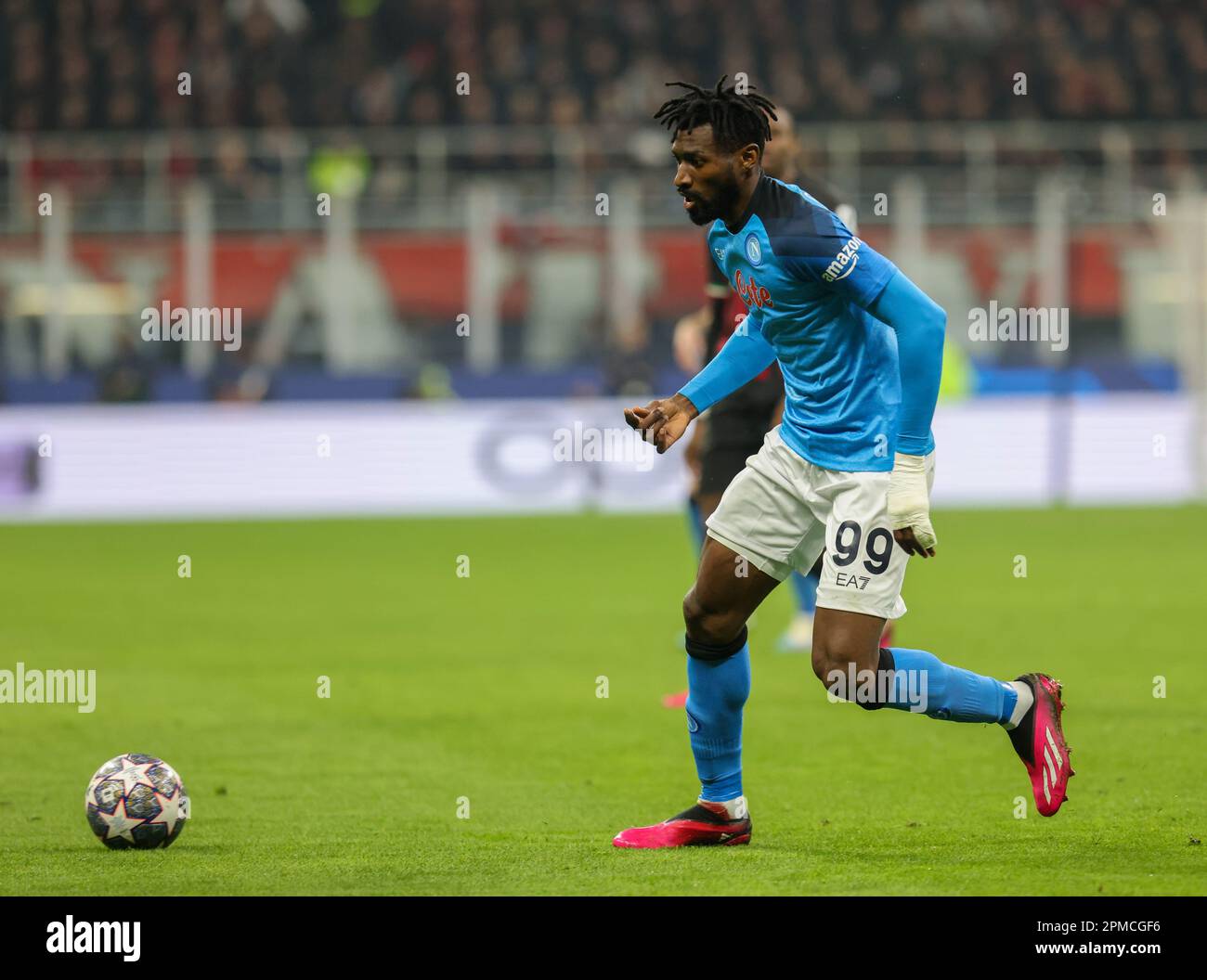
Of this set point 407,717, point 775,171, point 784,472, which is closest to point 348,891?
point 784,472

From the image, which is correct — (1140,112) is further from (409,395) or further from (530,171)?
A: (409,395)

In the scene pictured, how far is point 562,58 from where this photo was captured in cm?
2480

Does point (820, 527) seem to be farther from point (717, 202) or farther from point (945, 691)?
point (717, 202)

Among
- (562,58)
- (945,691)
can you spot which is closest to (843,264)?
(945,691)

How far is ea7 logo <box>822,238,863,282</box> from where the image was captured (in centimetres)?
516

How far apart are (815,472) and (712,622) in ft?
1.67

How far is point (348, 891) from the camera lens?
4.86 m

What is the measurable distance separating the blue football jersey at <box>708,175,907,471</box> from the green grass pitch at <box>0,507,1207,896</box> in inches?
45.0

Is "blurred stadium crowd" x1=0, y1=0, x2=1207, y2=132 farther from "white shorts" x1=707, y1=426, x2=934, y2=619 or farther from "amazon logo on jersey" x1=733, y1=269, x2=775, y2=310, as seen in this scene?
"white shorts" x1=707, y1=426, x2=934, y2=619

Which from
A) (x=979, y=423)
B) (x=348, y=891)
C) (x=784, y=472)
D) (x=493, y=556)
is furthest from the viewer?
(x=979, y=423)

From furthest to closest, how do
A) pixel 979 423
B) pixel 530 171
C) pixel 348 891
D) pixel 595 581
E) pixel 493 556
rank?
pixel 530 171 → pixel 979 423 → pixel 493 556 → pixel 595 581 → pixel 348 891

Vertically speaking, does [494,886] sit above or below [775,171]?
below

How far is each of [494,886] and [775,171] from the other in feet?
13.0
